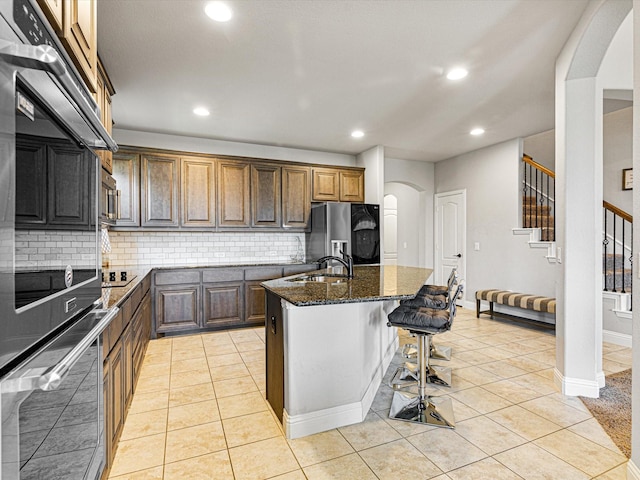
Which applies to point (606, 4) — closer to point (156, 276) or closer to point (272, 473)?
point (272, 473)

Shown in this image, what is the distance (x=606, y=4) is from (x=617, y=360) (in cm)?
324

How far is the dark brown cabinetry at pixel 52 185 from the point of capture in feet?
2.31

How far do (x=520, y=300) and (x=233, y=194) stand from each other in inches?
167

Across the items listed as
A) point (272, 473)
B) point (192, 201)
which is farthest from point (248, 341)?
point (272, 473)

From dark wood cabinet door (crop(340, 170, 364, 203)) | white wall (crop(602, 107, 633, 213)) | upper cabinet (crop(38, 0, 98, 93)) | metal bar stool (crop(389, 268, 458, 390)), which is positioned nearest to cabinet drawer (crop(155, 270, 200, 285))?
dark wood cabinet door (crop(340, 170, 364, 203))

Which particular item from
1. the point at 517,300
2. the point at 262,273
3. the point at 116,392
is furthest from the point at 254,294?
the point at 517,300

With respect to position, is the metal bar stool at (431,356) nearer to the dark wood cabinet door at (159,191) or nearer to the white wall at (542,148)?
the dark wood cabinet door at (159,191)

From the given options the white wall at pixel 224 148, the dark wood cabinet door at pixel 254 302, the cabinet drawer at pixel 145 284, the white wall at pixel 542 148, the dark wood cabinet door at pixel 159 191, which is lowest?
the dark wood cabinet door at pixel 254 302

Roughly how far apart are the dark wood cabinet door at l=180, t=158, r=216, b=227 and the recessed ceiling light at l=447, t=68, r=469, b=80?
323 cm

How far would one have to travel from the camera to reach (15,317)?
2.15 feet

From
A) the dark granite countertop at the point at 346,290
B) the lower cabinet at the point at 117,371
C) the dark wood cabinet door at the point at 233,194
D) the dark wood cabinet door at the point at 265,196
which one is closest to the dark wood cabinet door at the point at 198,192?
the dark wood cabinet door at the point at 233,194

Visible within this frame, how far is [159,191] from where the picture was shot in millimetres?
4652

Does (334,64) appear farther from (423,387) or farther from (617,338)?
(617,338)

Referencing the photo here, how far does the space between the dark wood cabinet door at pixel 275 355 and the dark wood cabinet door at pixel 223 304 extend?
7.43ft
